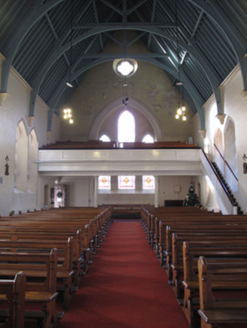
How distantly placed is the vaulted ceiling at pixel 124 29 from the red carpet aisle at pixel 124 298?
8536mm

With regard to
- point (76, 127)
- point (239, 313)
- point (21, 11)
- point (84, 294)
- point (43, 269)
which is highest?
point (21, 11)

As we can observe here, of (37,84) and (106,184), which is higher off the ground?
(37,84)

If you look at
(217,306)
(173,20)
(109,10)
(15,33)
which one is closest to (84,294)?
(217,306)

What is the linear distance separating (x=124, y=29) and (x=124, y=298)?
1519 centimetres

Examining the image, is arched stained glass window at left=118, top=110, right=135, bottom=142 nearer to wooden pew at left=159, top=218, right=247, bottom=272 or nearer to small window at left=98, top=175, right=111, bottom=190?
small window at left=98, top=175, right=111, bottom=190

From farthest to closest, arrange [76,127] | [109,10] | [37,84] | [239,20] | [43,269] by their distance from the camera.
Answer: [76,127] < [109,10] < [37,84] < [239,20] < [43,269]

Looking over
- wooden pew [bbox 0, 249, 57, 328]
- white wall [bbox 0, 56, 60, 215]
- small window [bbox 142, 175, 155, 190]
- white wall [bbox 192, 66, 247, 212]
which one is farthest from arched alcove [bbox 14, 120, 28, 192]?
wooden pew [bbox 0, 249, 57, 328]

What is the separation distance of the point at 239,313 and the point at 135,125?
22120mm

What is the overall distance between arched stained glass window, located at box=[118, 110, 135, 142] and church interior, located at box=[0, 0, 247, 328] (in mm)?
116

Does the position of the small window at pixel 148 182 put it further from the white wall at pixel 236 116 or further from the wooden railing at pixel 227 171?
the wooden railing at pixel 227 171

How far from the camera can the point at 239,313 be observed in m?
2.79

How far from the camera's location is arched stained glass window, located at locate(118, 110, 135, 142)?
2439 cm

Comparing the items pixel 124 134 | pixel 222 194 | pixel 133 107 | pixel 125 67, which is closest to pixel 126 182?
pixel 124 134

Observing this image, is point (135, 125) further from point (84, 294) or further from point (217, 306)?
point (217, 306)
